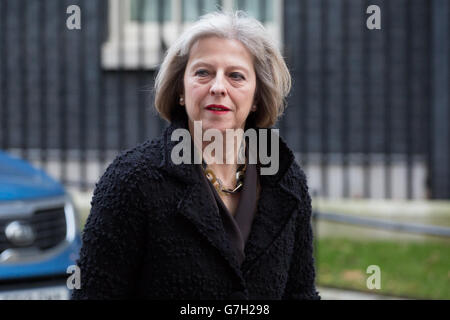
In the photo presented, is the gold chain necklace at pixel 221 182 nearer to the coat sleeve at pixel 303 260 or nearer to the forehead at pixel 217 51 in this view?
the coat sleeve at pixel 303 260

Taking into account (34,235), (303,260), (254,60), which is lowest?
(34,235)

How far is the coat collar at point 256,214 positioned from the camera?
2.05 m

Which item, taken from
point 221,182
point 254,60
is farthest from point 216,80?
point 221,182

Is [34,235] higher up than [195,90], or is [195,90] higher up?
[195,90]

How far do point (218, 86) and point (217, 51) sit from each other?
0.33 feet

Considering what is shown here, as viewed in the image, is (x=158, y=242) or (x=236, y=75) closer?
(x=158, y=242)

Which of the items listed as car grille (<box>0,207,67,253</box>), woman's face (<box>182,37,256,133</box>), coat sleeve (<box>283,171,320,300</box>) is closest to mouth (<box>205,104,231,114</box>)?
woman's face (<box>182,37,256,133</box>)

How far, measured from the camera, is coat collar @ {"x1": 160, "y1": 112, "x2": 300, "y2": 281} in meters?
2.05

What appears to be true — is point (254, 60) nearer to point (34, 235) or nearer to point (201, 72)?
point (201, 72)

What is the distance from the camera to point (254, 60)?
7.38ft

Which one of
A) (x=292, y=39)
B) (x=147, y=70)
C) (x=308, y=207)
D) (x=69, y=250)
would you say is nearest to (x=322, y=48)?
(x=292, y=39)

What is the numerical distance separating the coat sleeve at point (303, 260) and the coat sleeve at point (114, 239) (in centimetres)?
51

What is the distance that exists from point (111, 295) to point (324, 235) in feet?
18.9

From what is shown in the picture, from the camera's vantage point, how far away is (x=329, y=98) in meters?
7.88
